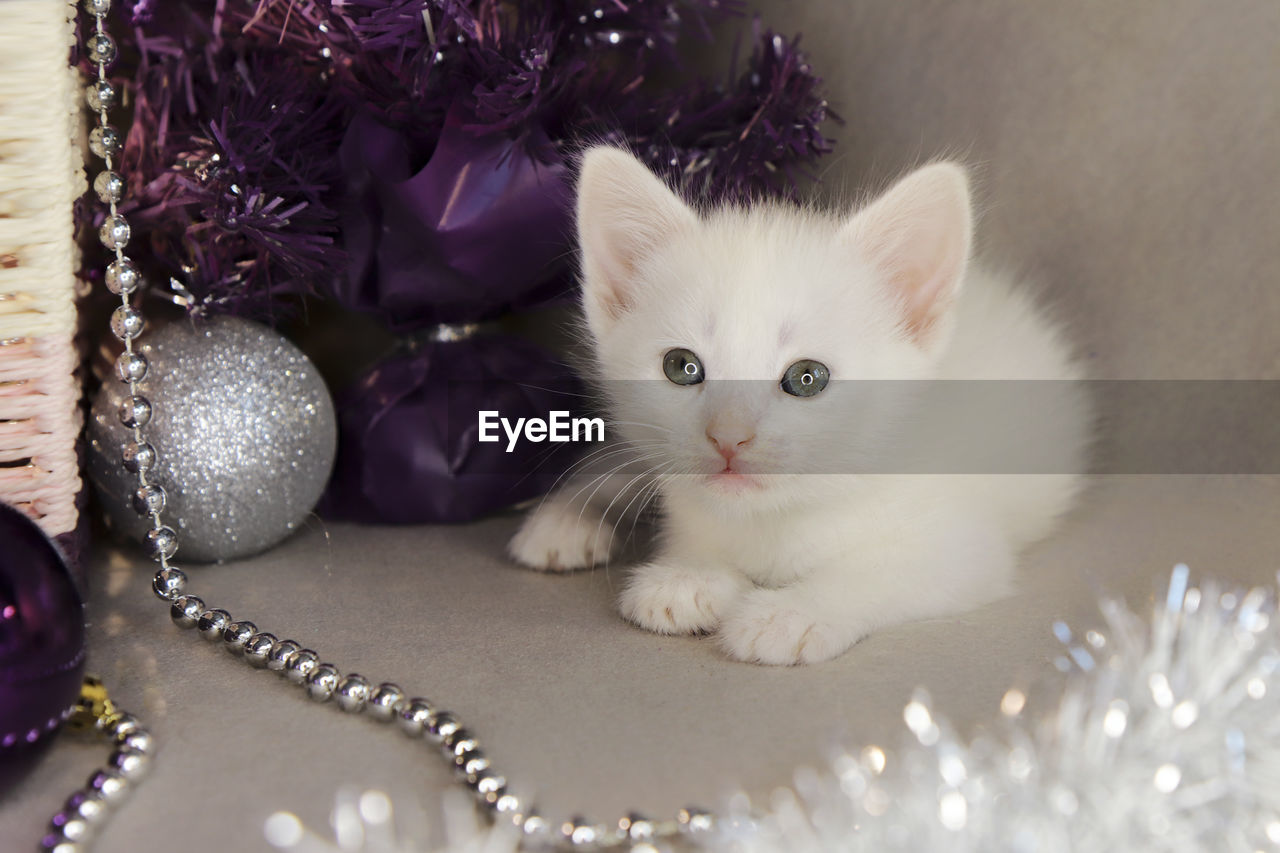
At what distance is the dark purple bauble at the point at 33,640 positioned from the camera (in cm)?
75

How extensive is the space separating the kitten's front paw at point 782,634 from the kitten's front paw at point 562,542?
10.3 inches

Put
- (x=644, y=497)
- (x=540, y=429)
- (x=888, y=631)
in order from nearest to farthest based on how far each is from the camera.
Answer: (x=888, y=631)
(x=644, y=497)
(x=540, y=429)

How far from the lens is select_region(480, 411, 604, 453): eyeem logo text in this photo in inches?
52.6

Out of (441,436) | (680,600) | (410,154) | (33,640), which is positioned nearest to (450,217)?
(410,154)

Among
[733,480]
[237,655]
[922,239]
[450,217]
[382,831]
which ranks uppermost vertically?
[922,239]

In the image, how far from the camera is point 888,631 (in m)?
1.03

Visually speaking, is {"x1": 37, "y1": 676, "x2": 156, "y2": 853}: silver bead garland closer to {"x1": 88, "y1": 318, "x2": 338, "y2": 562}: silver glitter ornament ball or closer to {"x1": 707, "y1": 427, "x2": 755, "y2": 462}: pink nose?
{"x1": 88, "y1": 318, "x2": 338, "y2": 562}: silver glitter ornament ball

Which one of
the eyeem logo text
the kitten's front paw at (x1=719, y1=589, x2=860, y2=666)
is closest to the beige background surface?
the kitten's front paw at (x1=719, y1=589, x2=860, y2=666)

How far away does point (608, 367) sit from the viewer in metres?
1.16

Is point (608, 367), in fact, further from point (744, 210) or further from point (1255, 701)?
point (1255, 701)

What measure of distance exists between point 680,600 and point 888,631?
8.1 inches

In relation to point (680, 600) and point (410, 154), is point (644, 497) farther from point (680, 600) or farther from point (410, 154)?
point (410, 154)

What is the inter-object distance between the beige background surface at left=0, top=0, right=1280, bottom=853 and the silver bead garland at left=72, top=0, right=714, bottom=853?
2cm

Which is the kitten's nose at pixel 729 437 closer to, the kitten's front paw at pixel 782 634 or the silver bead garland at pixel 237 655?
the kitten's front paw at pixel 782 634
